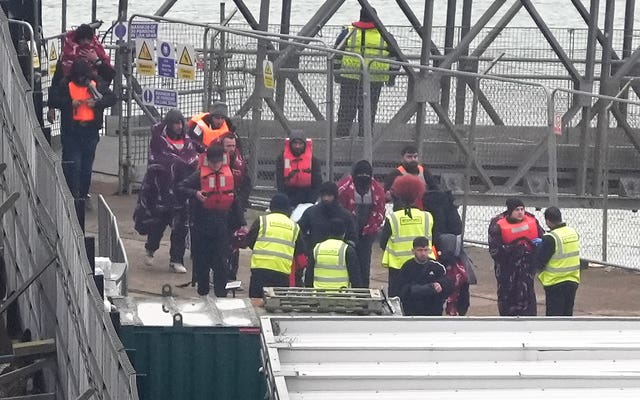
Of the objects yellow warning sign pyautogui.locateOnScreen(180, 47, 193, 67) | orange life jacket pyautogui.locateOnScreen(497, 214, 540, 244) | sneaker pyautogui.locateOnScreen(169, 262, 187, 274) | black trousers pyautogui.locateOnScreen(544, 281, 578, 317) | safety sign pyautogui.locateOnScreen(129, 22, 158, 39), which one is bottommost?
sneaker pyautogui.locateOnScreen(169, 262, 187, 274)

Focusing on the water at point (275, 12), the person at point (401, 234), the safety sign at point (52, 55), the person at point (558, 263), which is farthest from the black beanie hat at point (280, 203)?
the water at point (275, 12)

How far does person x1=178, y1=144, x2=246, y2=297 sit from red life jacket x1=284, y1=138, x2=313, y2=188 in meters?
0.86

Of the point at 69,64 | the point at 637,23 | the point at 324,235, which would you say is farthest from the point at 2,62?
the point at 637,23

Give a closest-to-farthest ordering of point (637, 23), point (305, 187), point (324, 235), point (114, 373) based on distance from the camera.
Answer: point (114, 373) < point (324, 235) < point (305, 187) < point (637, 23)

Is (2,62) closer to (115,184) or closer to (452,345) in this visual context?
(452,345)

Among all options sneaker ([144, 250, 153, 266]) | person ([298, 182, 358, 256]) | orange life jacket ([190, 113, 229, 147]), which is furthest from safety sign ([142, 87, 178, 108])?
person ([298, 182, 358, 256])

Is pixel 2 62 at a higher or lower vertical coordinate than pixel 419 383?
higher

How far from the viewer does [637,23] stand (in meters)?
59.3

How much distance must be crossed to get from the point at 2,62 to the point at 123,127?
7970 millimetres

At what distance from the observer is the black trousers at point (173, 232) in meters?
16.9

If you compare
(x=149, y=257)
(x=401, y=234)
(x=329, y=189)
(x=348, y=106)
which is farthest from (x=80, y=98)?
(x=401, y=234)

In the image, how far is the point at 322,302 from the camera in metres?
11.7

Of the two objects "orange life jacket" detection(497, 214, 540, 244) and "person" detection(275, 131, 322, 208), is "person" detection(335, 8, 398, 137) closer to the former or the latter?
"person" detection(275, 131, 322, 208)

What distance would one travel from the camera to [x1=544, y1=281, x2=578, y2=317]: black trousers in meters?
15.3
